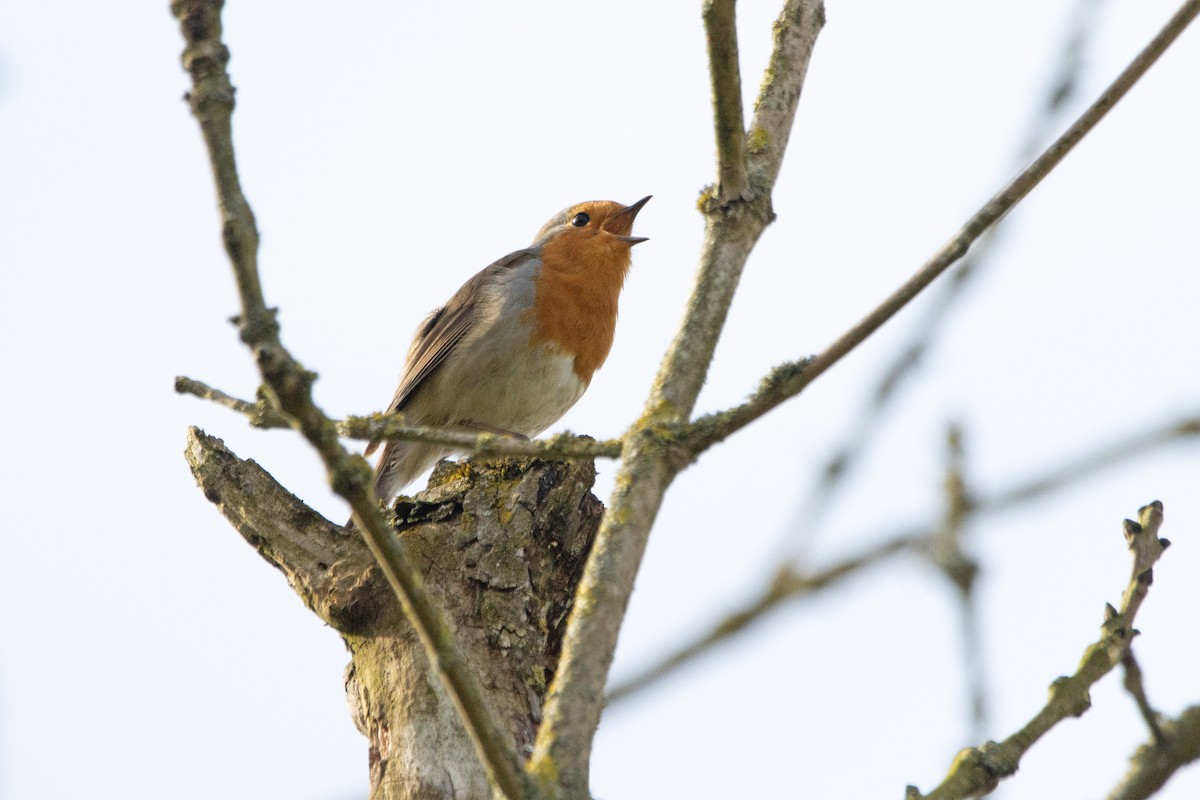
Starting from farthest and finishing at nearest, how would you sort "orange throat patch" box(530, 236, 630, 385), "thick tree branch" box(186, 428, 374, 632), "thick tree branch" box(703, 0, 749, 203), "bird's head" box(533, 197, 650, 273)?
"bird's head" box(533, 197, 650, 273), "orange throat patch" box(530, 236, 630, 385), "thick tree branch" box(186, 428, 374, 632), "thick tree branch" box(703, 0, 749, 203)

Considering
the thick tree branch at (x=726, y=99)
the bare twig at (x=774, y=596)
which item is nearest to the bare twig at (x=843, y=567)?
the bare twig at (x=774, y=596)

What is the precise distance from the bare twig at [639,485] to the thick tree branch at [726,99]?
0.05m

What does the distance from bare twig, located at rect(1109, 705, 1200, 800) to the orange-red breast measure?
500 cm

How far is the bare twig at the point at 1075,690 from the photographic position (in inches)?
100

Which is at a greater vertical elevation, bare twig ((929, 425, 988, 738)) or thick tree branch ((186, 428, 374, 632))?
thick tree branch ((186, 428, 374, 632))

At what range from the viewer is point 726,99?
10.5 feet

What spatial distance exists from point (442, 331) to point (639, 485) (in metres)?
4.87

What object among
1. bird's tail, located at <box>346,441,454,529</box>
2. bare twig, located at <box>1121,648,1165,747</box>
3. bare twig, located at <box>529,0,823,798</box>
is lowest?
bare twig, located at <box>1121,648,1165,747</box>

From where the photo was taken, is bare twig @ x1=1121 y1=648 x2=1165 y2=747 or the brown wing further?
the brown wing

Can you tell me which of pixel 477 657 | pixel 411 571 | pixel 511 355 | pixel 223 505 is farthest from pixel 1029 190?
pixel 511 355

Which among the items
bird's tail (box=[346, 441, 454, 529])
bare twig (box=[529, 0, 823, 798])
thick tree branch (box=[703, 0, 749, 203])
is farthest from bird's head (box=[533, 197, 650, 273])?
thick tree branch (box=[703, 0, 749, 203])

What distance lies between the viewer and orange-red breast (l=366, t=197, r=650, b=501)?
23.6 ft

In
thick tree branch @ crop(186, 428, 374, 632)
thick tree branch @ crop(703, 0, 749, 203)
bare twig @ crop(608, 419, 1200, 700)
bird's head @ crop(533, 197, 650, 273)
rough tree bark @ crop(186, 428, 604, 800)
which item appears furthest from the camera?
bird's head @ crop(533, 197, 650, 273)

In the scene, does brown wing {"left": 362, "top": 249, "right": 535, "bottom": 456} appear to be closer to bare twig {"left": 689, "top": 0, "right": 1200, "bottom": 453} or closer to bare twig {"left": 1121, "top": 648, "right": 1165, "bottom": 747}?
bare twig {"left": 689, "top": 0, "right": 1200, "bottom": 453}
